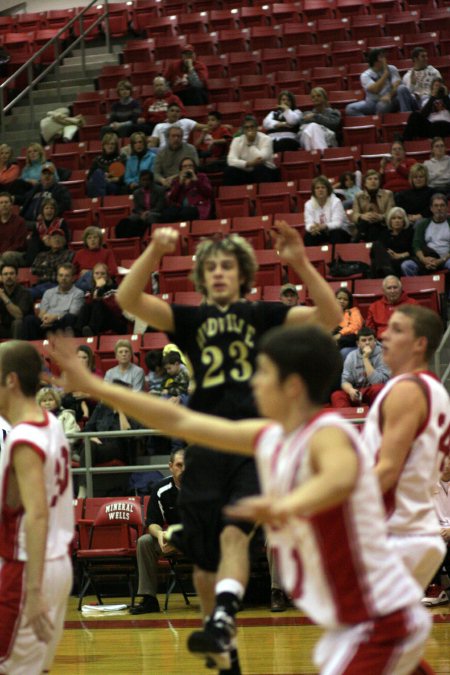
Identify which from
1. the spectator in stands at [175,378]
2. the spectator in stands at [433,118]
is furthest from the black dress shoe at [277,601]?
the spectator in stands at [433,118]

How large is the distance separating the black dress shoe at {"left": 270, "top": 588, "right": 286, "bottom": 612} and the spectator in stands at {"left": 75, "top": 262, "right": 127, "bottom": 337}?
183 inches

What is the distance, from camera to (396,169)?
46.5 feet

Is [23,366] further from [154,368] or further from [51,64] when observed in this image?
[51,64]

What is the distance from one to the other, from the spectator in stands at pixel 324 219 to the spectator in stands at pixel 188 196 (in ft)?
6.11

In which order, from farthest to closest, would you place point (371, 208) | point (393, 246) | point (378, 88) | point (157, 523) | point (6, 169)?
point (6, 169)
point (378, 88)
point (371, 208)
point (393, 246)
point (157, 523)

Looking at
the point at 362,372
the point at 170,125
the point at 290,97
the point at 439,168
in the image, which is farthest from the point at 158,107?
the point at 362,372

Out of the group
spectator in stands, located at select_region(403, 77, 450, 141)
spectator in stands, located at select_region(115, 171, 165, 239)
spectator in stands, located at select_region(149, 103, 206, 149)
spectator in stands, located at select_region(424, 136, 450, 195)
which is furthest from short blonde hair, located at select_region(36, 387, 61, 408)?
spectator in stands, located at select_region(403, 77, 450, 141)

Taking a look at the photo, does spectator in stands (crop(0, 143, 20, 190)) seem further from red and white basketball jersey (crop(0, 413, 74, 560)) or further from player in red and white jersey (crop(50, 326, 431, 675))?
player in red and white jersey (crop(50, 326, 431, 675))

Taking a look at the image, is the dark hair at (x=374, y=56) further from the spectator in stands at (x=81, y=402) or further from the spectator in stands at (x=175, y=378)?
the spectator in stands at (x=81, y=402)

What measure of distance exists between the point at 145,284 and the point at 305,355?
1.99 m

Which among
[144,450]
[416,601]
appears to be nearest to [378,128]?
[144,450]

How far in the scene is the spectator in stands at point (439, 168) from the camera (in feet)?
45.5

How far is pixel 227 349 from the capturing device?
488 cm

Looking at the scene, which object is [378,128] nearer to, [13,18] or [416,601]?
[13,18]
